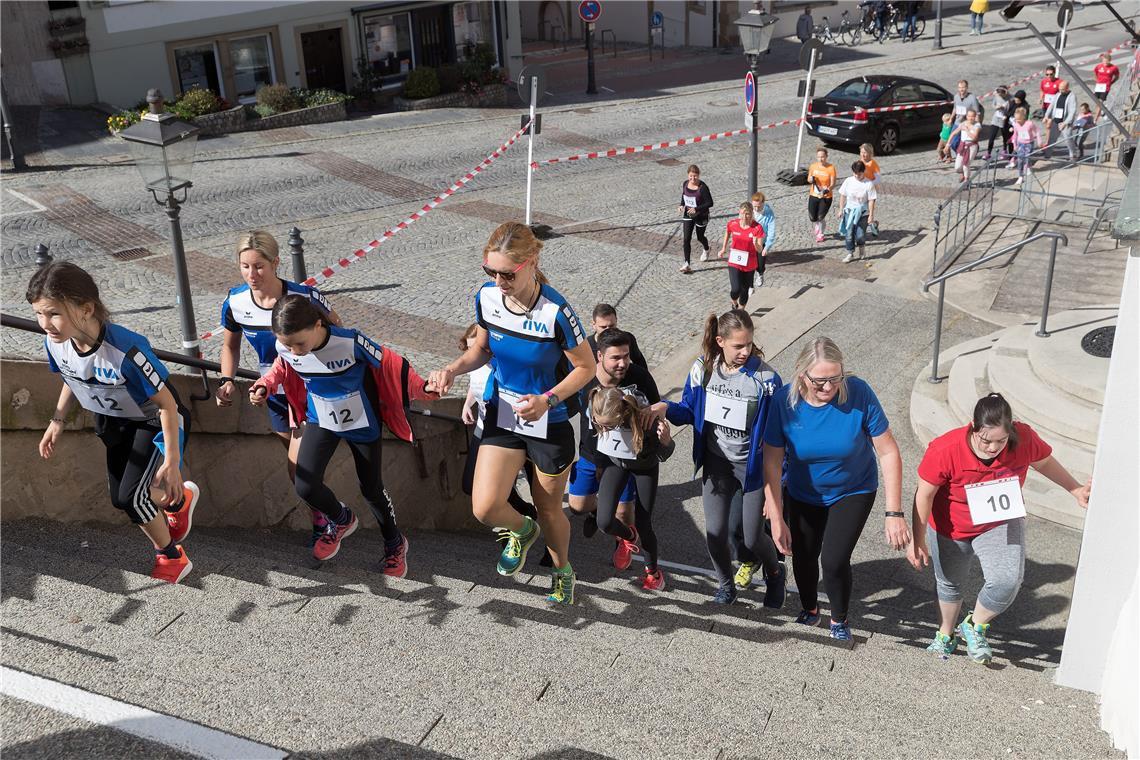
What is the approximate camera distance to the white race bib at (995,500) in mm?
5789

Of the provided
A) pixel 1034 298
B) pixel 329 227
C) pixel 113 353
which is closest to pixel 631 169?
pixel 329 227

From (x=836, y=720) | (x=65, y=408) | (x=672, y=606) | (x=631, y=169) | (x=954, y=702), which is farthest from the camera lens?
(x=631, y=169)

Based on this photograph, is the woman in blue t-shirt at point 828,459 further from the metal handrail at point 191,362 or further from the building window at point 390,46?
the building window at point 390,46

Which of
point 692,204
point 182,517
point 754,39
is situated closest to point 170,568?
point 182,517

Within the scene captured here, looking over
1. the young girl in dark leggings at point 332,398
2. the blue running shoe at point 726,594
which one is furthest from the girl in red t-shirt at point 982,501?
the young girl in dark leggings at point 332,398

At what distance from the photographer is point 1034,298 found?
13562 millimetres

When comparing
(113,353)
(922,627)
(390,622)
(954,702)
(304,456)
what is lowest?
(922,627)

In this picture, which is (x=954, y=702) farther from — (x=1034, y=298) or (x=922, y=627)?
(x=1034, y=298)

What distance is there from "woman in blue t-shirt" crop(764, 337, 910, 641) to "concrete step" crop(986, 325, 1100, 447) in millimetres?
4055

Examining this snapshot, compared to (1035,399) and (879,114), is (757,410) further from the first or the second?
(879,114)

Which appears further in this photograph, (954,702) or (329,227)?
(329,227)

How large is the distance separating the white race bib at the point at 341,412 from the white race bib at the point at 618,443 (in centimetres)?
137

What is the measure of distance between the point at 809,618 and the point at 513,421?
216 centimetres

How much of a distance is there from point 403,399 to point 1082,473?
5.65 meters
